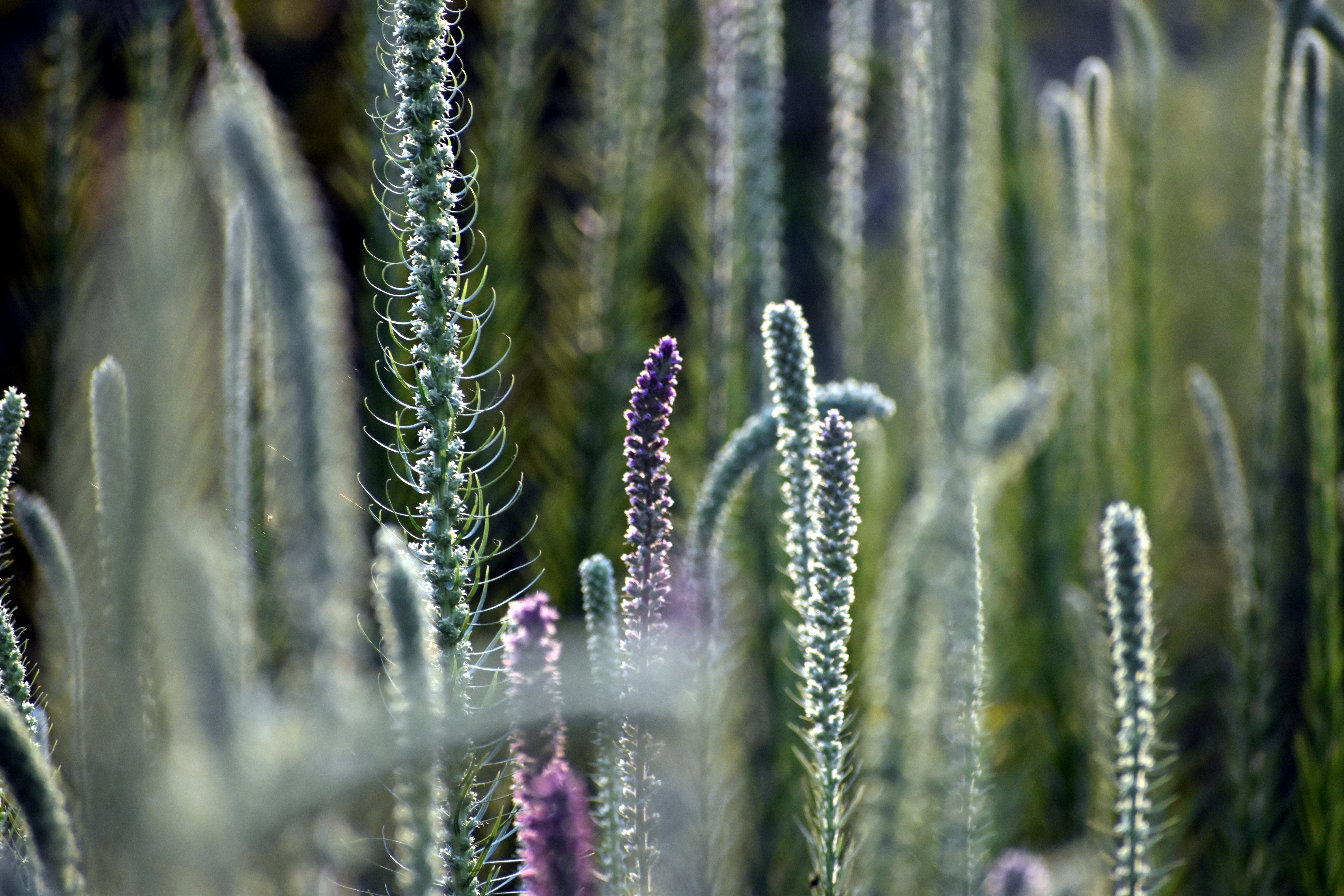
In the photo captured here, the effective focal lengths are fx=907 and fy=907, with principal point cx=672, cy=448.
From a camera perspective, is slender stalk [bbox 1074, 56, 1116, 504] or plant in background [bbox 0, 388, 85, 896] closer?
plant in background [bbox 0, 388, 85, 896]

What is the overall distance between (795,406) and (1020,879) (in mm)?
110

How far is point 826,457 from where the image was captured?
0.14 m

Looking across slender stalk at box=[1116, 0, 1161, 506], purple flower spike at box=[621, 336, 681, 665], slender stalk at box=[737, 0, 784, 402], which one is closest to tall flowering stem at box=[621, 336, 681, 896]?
purple flower spike at box=[621, 336, 681, 665]

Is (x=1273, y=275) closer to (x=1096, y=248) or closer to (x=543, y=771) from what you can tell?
(x=1096, y=248)

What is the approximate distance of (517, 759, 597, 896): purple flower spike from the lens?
0.11m

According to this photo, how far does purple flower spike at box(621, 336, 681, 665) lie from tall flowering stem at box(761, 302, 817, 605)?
0.02 m

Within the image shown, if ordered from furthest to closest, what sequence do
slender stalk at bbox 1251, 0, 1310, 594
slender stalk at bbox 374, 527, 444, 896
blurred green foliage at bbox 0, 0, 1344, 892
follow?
1. blurred green foliage at bbox 0, 0, 1344, 892
2. slender stalk at bbox 1251, 0, 1310, 594
3. slender stalk at bbox 374, 527, 444, 896

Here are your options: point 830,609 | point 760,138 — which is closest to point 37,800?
point 830,609

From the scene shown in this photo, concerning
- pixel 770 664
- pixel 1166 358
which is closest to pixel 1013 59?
pixel 1166 358

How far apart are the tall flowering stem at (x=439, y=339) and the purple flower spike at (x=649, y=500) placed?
26 millimetres

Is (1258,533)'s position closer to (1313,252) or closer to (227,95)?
(1313,252)

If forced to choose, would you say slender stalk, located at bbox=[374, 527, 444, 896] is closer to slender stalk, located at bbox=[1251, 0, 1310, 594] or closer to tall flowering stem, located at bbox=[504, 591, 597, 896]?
tall flowering stem, located at bbox=[504, 591, 597, 896]

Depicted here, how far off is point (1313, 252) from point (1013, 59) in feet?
0.78

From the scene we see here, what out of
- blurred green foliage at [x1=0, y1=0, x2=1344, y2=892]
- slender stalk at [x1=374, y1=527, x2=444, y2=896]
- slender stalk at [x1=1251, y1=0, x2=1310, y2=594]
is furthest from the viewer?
blurred green foliage at [x1=0, y1=0, x2=1344, y2=892]
